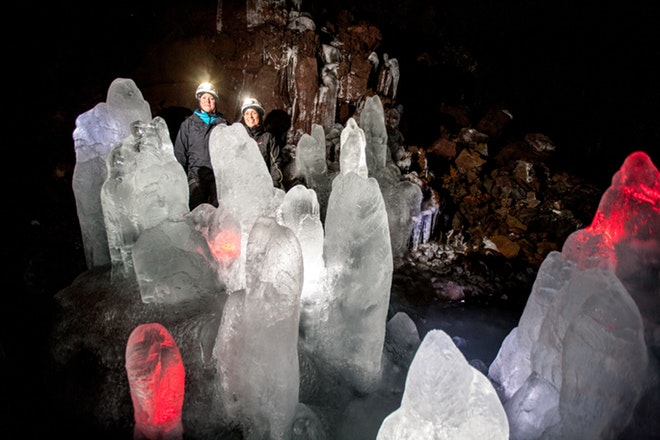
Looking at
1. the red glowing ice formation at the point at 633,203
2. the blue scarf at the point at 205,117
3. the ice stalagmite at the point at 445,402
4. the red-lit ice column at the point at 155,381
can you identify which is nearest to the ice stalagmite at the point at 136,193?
the red-lit ice column at the point at 155,381

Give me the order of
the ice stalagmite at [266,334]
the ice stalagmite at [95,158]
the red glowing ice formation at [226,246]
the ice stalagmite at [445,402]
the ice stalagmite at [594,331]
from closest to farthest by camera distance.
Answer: the ice stalagmite at [445,402]
the ice stalagmite at [594,331]
the ice stalagmite at [266,334]
the red glowing ice formation at [226,246]
the ice stalagmite at [95,158]

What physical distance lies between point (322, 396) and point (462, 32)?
18469 millimetres

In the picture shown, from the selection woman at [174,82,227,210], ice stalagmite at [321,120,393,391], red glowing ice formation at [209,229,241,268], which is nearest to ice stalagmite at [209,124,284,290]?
red glowing ice formation at [209,229,241,268]

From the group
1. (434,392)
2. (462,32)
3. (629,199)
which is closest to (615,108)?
(462,32)

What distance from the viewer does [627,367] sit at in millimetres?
2246

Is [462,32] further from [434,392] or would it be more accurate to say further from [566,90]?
[434,392]

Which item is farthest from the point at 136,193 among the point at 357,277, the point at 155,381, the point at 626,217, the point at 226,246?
the point at 626,217

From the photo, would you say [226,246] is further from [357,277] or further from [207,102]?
[207,102]

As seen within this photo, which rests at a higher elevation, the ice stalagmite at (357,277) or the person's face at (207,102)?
the person's face at (207,102)

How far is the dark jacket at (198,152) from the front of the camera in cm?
598

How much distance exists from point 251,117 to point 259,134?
318mm

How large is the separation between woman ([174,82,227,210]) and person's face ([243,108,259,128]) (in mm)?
519

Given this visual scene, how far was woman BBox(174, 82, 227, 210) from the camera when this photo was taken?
5.96 m

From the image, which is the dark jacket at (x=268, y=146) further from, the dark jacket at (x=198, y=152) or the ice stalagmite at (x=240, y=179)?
the ice stalagmite at (x=240, y=179)
